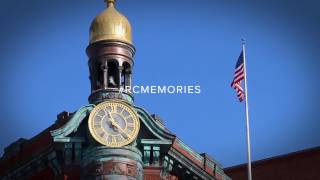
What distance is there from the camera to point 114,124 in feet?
141

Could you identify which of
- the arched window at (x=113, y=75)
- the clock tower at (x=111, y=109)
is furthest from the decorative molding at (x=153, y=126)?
the arched window at (x=113, y=75)

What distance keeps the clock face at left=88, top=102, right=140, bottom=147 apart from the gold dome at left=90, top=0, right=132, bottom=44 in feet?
14.5

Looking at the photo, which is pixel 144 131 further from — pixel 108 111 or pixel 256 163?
pixel 256 163

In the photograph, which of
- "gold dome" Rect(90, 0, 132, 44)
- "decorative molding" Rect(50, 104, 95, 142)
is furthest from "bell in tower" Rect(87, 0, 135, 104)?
"decorative molding" Rect(50, 104, 95, 142)

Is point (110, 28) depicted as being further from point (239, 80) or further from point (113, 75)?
point (239, 80)

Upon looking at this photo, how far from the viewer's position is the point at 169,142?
43969mm

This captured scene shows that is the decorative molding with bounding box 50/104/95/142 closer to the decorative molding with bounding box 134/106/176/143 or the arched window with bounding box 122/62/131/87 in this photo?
the decorative molding with bounding box 134/106/176/143

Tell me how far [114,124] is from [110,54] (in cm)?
448

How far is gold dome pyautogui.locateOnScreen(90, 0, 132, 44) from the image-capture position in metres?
46.6

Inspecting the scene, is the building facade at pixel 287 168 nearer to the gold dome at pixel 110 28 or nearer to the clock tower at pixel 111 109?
the clock tower at pixel 111 109

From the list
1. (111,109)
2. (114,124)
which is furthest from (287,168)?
(114,124)

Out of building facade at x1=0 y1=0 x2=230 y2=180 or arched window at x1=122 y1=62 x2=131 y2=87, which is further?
arched window at x1=122 y1=62 x2=131 y2=87

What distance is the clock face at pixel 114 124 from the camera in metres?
42.8

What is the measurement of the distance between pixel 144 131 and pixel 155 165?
1831 millimetres
